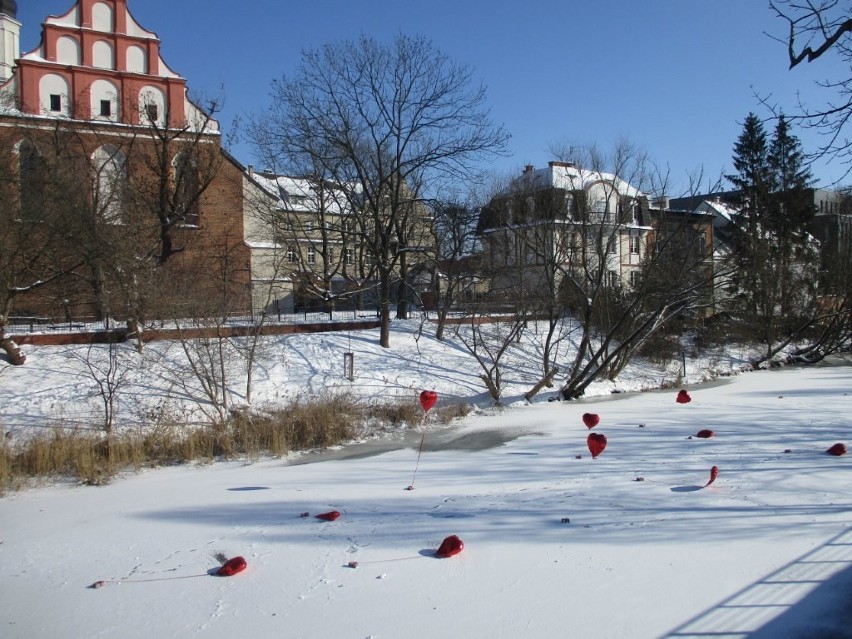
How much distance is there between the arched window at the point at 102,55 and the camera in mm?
32812

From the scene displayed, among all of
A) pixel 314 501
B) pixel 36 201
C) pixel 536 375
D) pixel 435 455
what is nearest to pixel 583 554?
pixel 314 501

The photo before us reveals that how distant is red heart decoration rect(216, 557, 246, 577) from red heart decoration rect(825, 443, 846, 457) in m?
8.92

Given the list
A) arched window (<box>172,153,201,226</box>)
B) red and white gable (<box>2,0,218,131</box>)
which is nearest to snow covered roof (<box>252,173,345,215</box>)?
arched window (<box>172,153,201,226</box>)

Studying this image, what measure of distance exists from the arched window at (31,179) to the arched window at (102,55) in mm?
8879

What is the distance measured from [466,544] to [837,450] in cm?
689

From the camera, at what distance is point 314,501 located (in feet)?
29.8

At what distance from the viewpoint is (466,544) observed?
7031mm

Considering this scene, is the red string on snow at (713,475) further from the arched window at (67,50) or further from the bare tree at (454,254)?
the arched window at (67,50)

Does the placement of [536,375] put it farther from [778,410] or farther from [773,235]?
[773,235]

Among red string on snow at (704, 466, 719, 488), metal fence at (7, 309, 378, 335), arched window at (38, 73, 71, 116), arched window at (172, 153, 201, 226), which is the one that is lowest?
red string on snow at (704, 466, 719, 488)

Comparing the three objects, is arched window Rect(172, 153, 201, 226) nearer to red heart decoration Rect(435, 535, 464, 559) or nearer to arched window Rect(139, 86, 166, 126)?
arched window Rect(139, 86, 166, 126)

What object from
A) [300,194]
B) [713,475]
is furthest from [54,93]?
[713,475]

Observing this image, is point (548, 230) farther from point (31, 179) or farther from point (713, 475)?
point (31, 179)

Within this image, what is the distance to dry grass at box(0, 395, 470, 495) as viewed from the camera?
→ 11.4 metres
